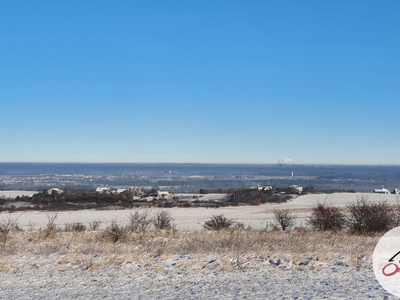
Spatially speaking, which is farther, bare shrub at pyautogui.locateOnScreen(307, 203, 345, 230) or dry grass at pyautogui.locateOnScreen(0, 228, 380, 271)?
bare shrub at pyautogui.locateOnScreen(307, 203, 345, 230)

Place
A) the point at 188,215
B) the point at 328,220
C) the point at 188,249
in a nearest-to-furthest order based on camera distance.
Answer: the point at 188,249, the point at 328,220, the point at 188,215

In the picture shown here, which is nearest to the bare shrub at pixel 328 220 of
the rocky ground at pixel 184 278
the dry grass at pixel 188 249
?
the dry grass at pixel 188 249

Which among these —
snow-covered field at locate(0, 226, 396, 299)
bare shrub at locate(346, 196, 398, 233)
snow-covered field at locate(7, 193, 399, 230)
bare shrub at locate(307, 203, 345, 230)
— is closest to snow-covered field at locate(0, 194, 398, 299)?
snow-covered field at locate(0, 226, 396, 299)

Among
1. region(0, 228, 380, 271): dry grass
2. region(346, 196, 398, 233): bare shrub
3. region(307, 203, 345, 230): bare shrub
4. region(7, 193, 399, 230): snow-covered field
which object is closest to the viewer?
region(0, 228, 380, 271): dry grass

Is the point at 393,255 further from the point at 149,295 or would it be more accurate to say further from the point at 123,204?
the point at 123,204

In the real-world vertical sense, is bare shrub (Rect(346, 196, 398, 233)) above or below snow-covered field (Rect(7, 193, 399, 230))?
above

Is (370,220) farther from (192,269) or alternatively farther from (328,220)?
(192,269)

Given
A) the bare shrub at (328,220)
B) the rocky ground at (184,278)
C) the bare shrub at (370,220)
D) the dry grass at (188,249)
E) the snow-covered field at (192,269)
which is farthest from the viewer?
the bare shrub at (328,220)

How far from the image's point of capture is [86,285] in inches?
328

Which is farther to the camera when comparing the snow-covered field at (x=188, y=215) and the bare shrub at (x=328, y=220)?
the snow-covered field at (x=188, y=215)

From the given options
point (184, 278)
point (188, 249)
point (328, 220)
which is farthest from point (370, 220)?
point (184, 278)

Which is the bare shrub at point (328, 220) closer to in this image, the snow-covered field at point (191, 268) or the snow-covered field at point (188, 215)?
the snow-covered field at point (191, 268)

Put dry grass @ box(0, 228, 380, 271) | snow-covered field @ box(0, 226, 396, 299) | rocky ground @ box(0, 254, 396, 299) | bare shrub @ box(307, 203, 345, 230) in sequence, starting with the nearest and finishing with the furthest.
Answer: rocky ground @ box(0, 254, 396, 299)
snow-covered field @ box(0, 226, 396, 299)
dry grass @ box(0, 228, 380, 271)
bare shrub @ box(307, 203, 345, 230)

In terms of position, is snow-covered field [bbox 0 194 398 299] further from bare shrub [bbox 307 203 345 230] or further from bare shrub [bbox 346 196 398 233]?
bare shrub [bbox 307 203 345 230]
